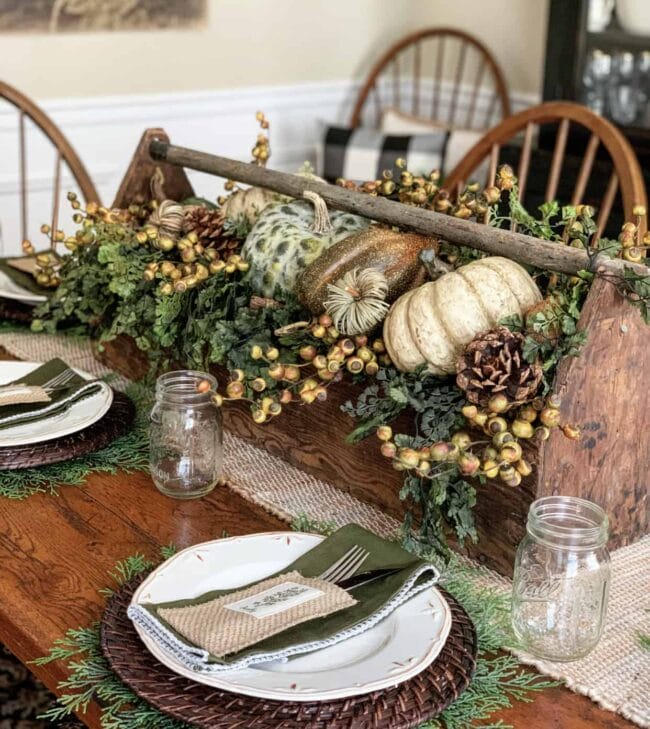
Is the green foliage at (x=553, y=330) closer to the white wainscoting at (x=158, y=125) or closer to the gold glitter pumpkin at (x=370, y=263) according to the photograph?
the gold glitter pumpkin at (x=370, y=263)

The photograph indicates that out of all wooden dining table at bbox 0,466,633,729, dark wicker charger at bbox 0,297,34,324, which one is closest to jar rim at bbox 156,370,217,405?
wooden dining table at bbox 0,466,633,729

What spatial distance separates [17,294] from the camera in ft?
5.68

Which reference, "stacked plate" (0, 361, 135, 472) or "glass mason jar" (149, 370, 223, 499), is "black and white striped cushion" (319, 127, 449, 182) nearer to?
"stacked plate" (0, 361, 135, 472)

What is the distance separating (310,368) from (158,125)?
94.0 inches

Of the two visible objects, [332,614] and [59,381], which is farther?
[59,381]

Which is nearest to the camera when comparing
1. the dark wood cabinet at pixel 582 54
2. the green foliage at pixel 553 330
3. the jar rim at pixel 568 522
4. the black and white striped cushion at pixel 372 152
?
the jar rim at pixel 568 522

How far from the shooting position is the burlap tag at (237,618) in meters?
0.81

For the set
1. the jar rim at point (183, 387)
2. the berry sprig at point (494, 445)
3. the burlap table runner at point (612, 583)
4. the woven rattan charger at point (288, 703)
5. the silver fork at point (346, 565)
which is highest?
the berry sprig at point (494, 445)

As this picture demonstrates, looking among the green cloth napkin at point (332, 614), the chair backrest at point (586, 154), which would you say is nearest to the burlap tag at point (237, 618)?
the green cloth napkin at point (332, 614)

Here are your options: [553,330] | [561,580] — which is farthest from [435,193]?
[561,580]

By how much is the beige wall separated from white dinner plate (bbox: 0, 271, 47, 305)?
4.80 ft

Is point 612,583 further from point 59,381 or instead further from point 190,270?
point 59,381

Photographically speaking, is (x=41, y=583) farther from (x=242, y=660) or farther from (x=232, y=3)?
(x=232, y=3)

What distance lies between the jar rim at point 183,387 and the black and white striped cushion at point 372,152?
220cm
